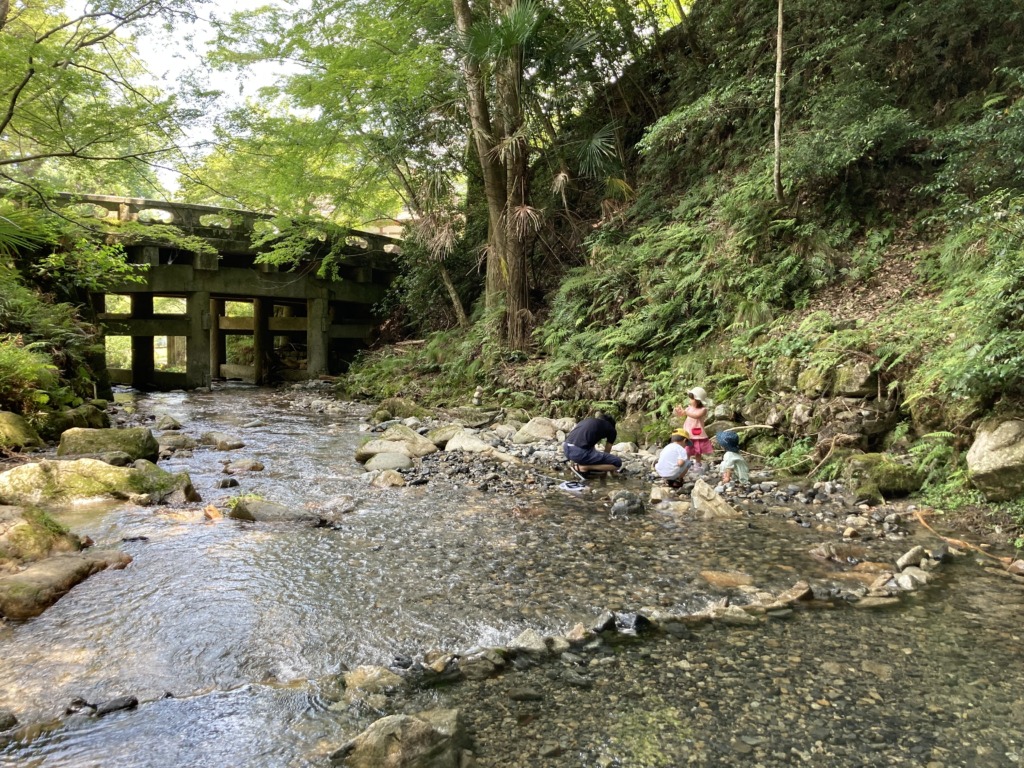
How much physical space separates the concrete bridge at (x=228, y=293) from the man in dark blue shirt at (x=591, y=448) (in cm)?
1190

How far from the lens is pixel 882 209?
851 cm

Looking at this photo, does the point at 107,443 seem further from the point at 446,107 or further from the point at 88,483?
the point at 446,107

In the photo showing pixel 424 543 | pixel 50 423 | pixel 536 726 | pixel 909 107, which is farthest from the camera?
pixel 909 107

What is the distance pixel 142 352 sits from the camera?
18.2 m

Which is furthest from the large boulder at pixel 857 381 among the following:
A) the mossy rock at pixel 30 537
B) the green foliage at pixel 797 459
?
the mossy rock at pixel 30 537

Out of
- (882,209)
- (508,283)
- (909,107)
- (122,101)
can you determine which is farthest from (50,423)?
(909,107)

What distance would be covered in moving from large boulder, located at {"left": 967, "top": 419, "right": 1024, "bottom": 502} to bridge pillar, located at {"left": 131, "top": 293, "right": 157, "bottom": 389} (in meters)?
19.4

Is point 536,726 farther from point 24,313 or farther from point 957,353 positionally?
point 24,313

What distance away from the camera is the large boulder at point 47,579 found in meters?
3.55

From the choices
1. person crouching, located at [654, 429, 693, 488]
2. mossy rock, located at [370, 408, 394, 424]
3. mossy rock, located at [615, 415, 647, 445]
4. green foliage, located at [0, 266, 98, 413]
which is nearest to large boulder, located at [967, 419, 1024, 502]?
person crouching, located at [654, 429, 693, 488]

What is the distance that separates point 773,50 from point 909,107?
124 inches

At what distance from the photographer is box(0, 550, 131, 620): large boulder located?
140 inches

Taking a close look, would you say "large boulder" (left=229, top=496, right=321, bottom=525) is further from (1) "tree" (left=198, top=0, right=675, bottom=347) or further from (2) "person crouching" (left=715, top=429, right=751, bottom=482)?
(1) "tree" (left=198, top=0, right=675, bottom=347)

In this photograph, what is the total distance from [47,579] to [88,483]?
8.13 feet
